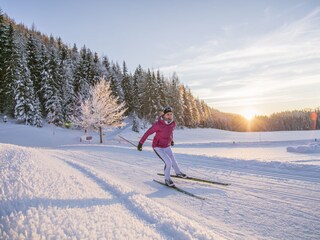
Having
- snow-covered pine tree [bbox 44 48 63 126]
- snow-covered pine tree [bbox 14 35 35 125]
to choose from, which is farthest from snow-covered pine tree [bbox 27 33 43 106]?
snow-covered pine tree [bbox 14 35 35 125]

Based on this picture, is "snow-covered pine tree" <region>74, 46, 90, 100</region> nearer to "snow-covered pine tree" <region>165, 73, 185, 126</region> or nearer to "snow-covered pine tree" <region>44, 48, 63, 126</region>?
"snow-covered pine tree" <region>44, 48, 63, 126</region>

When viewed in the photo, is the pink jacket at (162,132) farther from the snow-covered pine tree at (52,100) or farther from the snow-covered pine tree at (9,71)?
the snow-covered pine tree at (9,71)

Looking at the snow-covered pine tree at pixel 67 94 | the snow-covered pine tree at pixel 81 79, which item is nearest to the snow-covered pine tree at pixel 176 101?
the snow-covered pine tree at pixel 81 79

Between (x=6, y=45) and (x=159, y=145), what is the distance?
138 feet

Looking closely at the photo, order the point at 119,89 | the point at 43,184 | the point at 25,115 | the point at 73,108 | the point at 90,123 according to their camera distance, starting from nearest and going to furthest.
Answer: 1. the point at 43,184
2. the point at 90,123
3. the point at 25,115
4. the point at 73,108
5. the point at 119,89

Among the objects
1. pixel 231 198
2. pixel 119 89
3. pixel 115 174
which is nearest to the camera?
pixel 231 198

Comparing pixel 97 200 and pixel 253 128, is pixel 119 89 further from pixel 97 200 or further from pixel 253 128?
pixel 253 128

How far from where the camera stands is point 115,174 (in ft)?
24.7

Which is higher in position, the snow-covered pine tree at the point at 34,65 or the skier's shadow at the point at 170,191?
the snow-covered pine tree at the point at 34,65

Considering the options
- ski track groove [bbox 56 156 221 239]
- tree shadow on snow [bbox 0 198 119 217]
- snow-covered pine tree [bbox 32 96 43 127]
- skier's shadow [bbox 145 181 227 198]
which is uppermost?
snow-covered pine tree [bbox 32 96 43 127]

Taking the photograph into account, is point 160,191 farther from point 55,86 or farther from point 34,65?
point 34,65

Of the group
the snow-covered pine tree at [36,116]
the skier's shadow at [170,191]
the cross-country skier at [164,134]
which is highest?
the snow-covered pine tree at [36,116]

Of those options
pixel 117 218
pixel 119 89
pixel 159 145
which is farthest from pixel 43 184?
pixel 119 89

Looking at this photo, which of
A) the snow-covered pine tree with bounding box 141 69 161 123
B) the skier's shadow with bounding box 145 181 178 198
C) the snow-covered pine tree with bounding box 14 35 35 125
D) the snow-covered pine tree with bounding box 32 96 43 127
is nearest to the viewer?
the skier's shadow with bounding box 145 181 178 198
